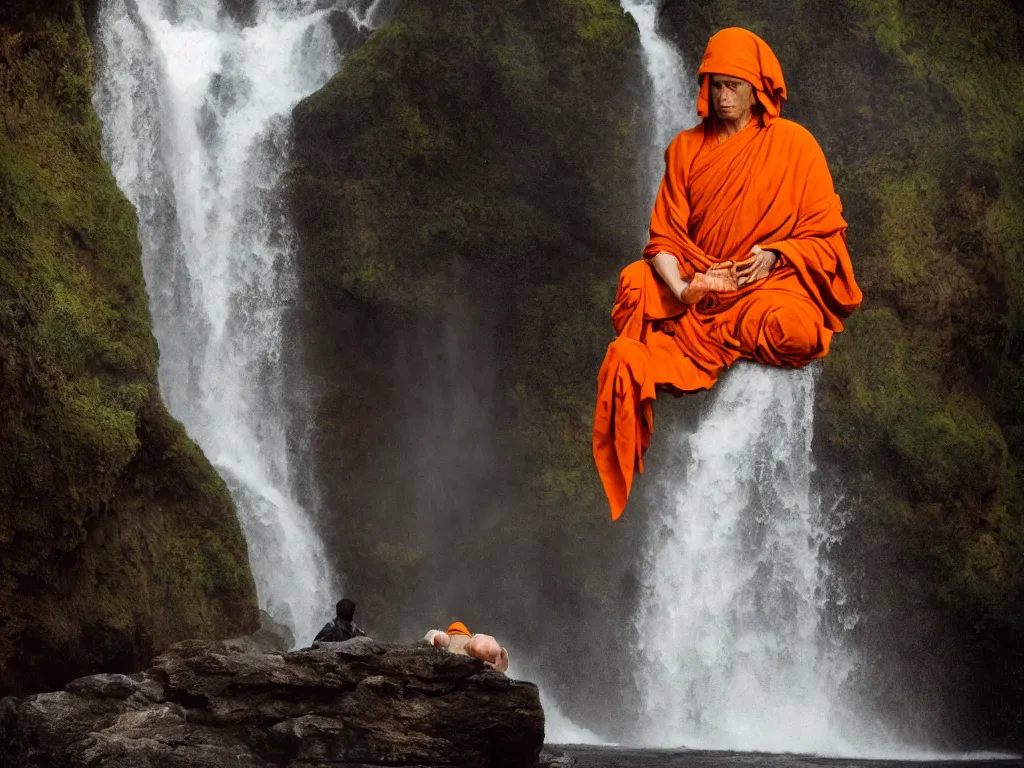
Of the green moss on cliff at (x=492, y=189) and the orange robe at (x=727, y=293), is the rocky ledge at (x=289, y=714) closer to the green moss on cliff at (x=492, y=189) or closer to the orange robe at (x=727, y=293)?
the orange robe at (x=727, y=293)

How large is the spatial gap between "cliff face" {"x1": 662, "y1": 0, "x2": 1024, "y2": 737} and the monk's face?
13.9 meters

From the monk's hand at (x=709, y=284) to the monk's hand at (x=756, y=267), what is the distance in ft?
0.09

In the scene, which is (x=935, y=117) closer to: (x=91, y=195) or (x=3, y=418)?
(x=91, y=195)

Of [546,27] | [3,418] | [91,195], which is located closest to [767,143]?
[3,418]

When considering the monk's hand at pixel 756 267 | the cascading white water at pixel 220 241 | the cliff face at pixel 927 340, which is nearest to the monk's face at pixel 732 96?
the monk's hand at pixel 756 267

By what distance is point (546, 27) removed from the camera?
21250 millimetres

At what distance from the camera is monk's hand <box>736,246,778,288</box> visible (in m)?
6.36

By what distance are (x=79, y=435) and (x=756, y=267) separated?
860 centimetres


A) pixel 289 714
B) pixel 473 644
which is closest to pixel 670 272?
pixel 473 644

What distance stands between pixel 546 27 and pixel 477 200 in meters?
2.41

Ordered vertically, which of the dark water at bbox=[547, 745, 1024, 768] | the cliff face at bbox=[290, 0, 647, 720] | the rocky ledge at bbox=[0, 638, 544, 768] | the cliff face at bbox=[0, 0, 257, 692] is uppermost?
the cliff face at bbox=[290, 0, 647, 720]

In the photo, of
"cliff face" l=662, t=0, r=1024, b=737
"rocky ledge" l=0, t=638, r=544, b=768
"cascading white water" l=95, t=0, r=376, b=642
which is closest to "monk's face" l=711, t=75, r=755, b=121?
"rocky ledge" l=0, t=638, r=544, b=768

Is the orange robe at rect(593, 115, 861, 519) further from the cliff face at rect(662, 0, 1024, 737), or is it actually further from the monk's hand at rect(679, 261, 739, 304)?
the cliff face at rect(662, 0, 1024, 737)

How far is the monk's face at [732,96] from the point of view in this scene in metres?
6.45
